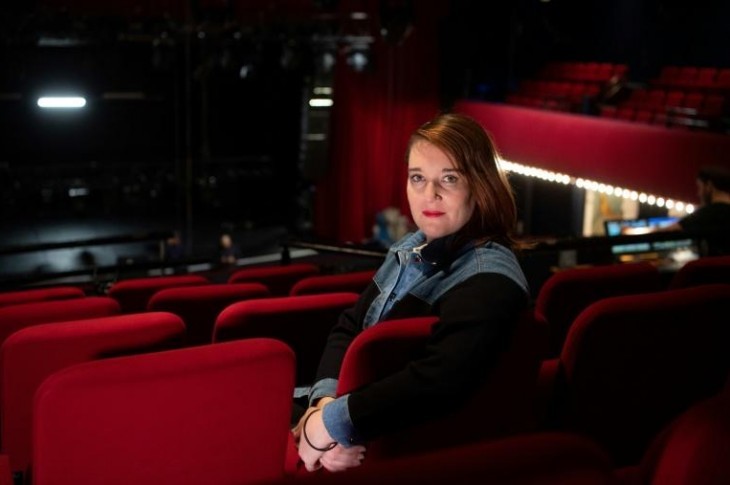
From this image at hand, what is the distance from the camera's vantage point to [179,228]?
45.8 ft

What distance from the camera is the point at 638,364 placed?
80.0 inches

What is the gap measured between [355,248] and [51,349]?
7.28 ft

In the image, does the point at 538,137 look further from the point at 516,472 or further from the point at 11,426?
the point at 516,472

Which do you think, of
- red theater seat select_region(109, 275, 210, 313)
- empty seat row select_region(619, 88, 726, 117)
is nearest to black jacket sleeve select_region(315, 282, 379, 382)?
red theater seat select_region(109, 275, 210, 313)

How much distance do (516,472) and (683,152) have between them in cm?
851

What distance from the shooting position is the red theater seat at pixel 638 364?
6.47 ft

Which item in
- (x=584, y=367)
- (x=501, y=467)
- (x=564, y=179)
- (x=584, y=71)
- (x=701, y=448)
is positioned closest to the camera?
(x=501, y=467)

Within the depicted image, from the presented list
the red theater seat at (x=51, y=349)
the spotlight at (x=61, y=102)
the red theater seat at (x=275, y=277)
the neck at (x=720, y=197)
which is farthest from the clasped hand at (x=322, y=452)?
the spotlight at (x=61, y=102)

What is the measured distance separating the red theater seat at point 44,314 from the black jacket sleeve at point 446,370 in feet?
4.36

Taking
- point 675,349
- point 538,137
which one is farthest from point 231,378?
point 538,137

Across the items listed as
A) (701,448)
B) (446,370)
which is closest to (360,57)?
(446,370)

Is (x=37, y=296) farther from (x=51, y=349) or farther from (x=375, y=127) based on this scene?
(x=375, y=127)

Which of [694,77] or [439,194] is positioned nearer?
[439,194]

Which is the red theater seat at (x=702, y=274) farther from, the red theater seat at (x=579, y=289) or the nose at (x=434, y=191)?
the nose at (x=434, y=191)
